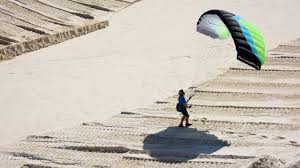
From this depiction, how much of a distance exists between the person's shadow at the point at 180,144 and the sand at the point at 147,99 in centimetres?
2

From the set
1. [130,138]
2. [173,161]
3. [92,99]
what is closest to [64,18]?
[92,99]

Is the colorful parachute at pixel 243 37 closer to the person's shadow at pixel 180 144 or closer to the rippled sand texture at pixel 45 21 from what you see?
the person's shadow at pixel 180 144

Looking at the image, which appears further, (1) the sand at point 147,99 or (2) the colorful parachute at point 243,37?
(2) the colorful parachute at point 243,37

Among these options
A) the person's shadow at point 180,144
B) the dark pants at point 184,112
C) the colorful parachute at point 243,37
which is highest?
the colorful parachute at point 243,37

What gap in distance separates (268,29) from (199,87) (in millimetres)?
5578

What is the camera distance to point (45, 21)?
759 inches

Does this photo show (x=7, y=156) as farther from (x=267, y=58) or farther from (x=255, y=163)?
(x=267, y=58)

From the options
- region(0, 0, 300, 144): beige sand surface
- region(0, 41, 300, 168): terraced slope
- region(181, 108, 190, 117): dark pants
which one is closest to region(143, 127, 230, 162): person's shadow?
region(0, 41, 300, 168): terraced slope

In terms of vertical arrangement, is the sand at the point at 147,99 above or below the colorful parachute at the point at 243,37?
below

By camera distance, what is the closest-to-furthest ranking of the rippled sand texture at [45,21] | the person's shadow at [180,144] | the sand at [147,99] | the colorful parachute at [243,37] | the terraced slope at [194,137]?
the terraced slope at [194,137], the person's shadow at [180,144], the sand at [147,99], the colorful parachute at [243,37], the rippled sand texture at [45,21]

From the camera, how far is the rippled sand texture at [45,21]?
57.4ft

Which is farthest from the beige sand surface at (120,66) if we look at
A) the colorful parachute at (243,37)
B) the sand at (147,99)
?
the colorful parachute at (243,37)

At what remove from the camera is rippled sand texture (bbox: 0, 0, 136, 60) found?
17.5 meters

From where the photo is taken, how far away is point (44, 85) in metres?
14.8
